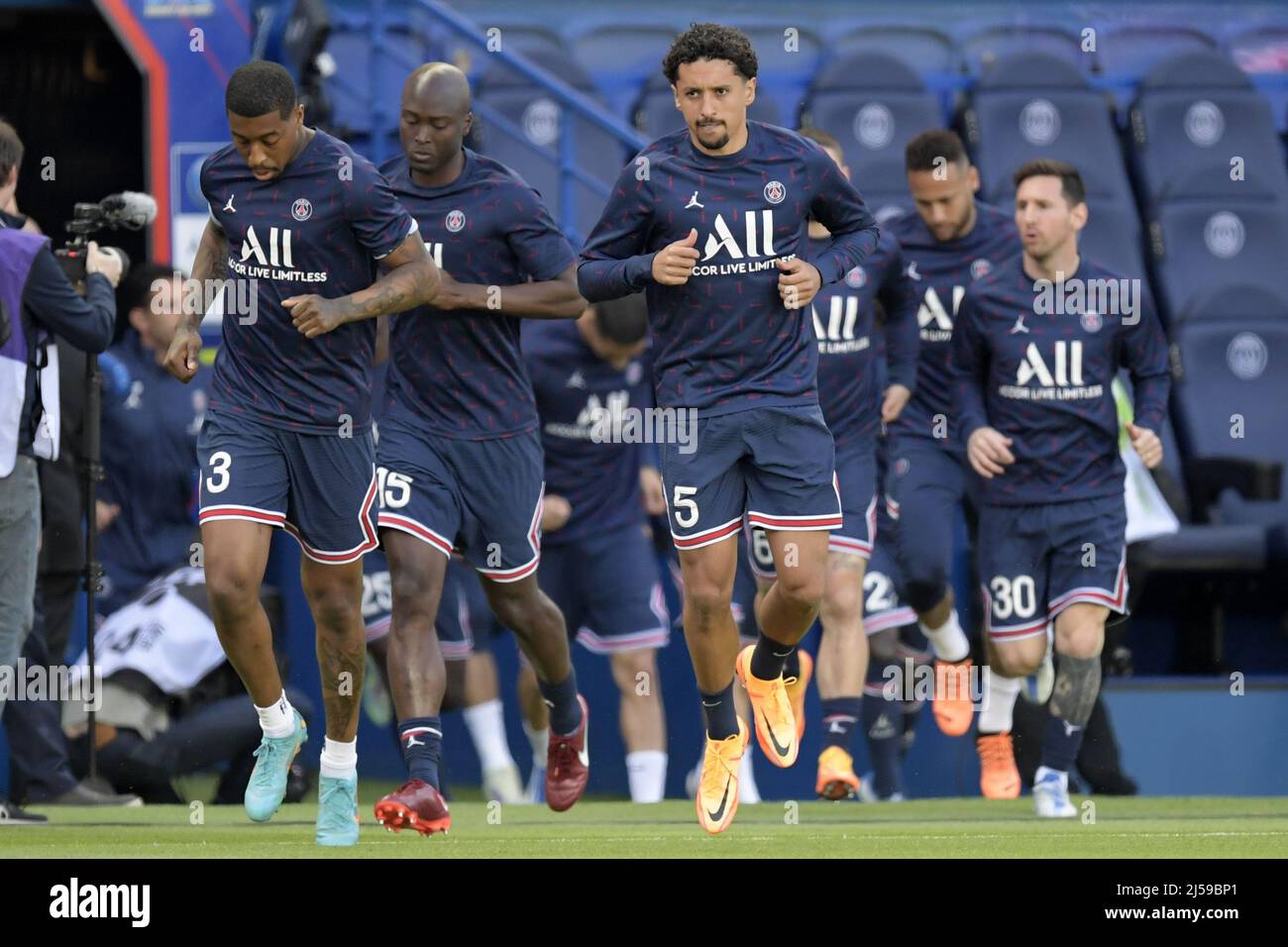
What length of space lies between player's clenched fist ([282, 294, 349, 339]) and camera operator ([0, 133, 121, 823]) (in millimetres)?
1347

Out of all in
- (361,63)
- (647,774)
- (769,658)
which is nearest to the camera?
(769,658)

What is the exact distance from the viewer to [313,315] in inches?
269

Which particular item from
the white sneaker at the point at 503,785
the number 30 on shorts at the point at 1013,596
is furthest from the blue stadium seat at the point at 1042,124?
the white sneaker at the point at 503,785

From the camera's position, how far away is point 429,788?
7.18 metres

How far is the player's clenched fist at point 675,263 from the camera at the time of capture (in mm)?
7090

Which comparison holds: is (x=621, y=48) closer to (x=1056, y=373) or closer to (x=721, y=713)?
(x=1056, y=373)

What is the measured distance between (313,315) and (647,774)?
389 cm

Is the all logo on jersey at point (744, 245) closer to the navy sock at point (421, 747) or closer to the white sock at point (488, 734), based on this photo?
the navy sock at point (421, 747)

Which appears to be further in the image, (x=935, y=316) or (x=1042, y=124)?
(x=1042, y=124)

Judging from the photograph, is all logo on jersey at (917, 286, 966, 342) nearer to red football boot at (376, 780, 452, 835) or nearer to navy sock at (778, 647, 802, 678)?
navy sock at (778, 647, 802, 678)

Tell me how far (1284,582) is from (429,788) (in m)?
6.52

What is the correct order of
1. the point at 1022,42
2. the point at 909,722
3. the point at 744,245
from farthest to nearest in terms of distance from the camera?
the point at 1022,42, the point at 909,722, the point at 744,245

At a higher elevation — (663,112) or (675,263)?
(663,112)

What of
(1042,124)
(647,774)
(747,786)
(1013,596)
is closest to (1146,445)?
(1013,596)
